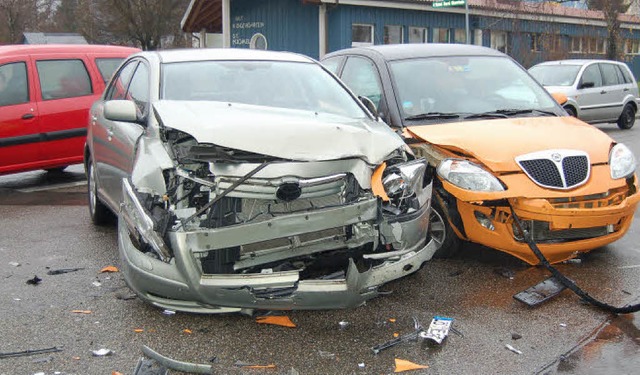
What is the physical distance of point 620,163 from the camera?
16.7 feet

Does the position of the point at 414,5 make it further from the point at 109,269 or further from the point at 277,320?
the point at 277,320

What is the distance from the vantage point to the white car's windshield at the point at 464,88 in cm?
585

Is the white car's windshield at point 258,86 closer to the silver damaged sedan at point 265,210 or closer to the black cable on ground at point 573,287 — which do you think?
the silver damaged sedan at point 265,210

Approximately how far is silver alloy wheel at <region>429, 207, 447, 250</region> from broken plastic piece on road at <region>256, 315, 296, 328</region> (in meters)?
1.57

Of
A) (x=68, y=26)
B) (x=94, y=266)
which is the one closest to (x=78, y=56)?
(x=94, y=266)

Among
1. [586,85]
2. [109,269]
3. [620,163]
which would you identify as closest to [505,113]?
[620,163]

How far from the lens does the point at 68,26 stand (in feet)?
169

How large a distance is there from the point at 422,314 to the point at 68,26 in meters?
53.2

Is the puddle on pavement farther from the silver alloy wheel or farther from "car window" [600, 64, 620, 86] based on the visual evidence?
"car window" [600, 64, 620, 86]

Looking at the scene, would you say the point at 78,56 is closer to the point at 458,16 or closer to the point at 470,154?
the point at 470,154

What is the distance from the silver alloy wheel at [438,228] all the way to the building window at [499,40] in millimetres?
22893

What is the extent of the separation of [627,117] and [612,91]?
3.63ft

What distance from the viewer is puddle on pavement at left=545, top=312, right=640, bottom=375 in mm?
3471

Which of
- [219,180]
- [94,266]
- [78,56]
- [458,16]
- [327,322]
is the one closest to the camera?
[219,180]
